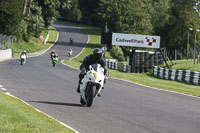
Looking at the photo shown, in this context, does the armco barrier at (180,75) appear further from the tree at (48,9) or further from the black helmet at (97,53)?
the tree at (48,9)

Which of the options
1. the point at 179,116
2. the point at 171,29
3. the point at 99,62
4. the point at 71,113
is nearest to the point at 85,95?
the point at 99,62

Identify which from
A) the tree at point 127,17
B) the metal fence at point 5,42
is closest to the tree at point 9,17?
the metal fence at point 5,42

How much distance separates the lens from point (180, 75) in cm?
3531

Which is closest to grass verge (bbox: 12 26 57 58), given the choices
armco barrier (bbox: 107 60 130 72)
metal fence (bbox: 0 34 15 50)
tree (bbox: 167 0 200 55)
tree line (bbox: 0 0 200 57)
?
tree line (bbox: 0 0 200 57)

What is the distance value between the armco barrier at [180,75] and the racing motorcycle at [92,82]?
21513mm

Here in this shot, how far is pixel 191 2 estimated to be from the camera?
274 feet

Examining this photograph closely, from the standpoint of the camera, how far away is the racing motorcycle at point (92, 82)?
38.4 ft

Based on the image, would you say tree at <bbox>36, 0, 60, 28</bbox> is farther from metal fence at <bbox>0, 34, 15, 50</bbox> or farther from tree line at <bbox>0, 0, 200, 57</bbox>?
metal fence at <bbox>0, 34, 15, 50</bbox>

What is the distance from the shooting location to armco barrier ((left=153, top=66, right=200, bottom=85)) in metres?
Answer: 32.9

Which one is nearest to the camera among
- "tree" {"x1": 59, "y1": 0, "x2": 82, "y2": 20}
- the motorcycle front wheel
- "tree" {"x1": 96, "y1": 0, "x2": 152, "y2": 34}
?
the motorcycle front wheel

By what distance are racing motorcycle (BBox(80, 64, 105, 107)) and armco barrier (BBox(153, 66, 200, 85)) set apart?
21513mm

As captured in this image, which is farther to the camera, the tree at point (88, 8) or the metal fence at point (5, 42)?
the tree at point (88, 8)

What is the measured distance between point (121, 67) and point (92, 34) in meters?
58.5

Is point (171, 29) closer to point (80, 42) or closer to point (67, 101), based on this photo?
point (80, 42)
